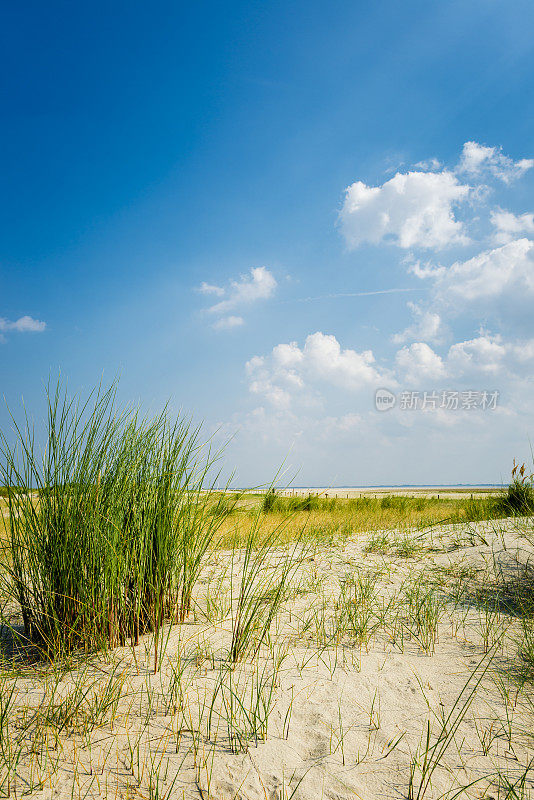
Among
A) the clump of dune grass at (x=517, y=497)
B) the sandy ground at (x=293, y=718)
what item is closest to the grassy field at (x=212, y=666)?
the sandy ground at (x=293, y=718)

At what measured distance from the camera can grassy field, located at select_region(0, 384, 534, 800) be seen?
144 centimetres

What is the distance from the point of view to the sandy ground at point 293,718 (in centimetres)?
140

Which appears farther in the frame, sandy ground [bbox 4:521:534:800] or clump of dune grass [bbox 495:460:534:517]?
clump of dune grass [bbox 495:460:534:517]

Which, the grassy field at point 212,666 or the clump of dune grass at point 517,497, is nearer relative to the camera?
the grassy field at point 212,666

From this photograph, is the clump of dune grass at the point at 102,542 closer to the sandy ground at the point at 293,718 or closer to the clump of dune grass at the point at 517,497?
the sandy ground at the point at 293,718

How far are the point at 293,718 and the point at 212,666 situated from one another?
1.58 feet

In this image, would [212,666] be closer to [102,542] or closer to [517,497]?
[102,542]

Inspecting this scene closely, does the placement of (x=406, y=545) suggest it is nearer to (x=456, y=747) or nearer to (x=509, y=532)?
(x=509, y=532)

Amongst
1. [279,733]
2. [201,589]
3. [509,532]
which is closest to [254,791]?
[279,733]

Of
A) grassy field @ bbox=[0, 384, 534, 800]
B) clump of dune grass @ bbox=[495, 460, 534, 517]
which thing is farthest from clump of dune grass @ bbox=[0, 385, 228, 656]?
clump of dune grass @ bbox=[495, 460, 534, 517]

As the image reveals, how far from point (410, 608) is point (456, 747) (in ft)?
Answer: 4.02

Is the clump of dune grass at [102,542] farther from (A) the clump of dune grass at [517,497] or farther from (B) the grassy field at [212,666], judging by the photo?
(A) the clump of dune grass at [517,497]

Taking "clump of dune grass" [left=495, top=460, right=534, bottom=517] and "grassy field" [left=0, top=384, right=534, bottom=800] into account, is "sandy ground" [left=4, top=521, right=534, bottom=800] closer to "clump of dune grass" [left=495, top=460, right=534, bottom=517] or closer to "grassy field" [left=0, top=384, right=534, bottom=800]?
"grassy field" [left=0, top=384, right=534, bottom=800]

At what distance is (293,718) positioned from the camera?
173 centimetres
